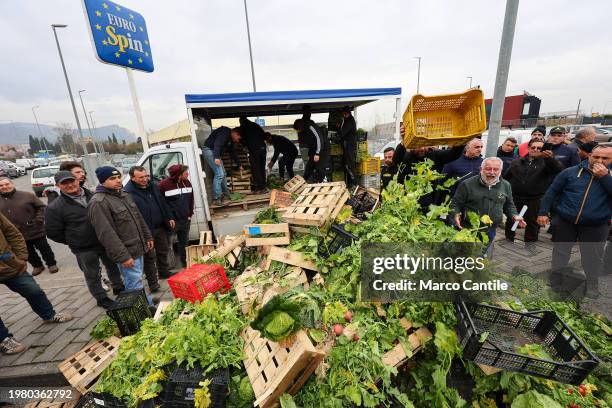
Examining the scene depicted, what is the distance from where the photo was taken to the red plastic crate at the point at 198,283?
120 inches

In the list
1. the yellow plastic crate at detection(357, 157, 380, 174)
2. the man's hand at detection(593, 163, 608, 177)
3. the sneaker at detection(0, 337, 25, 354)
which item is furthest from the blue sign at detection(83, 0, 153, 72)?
the man's hand at detection(593, 163, 608, 177)

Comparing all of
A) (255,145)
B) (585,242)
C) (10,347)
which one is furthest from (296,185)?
(10,347)

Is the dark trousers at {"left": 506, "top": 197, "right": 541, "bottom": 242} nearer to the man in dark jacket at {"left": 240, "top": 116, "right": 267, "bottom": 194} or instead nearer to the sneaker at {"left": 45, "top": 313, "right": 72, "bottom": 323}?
the man in dark jacket at {"left": 240, "top": 116, "right": 267, "bottom": 194}

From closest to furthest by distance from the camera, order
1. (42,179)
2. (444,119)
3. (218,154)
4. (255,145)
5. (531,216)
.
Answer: (444,119)
(531,216)
(218,154)
(255,145)
(42,179)

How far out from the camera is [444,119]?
15.6 feet

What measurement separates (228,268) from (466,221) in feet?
11.6

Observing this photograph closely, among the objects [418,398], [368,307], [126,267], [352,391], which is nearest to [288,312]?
[352,391]

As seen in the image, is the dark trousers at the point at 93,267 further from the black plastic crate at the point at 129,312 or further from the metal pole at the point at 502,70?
the metal pole at the point at 502,70

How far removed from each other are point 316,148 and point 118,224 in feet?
13.4

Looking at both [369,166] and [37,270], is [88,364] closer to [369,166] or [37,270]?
[37,270]

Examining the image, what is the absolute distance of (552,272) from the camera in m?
3.94

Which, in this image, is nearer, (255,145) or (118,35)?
(118,35)

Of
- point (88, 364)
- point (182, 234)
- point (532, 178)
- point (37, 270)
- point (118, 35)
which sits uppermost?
point (118, 35)

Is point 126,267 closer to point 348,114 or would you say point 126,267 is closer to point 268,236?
point 268,236
